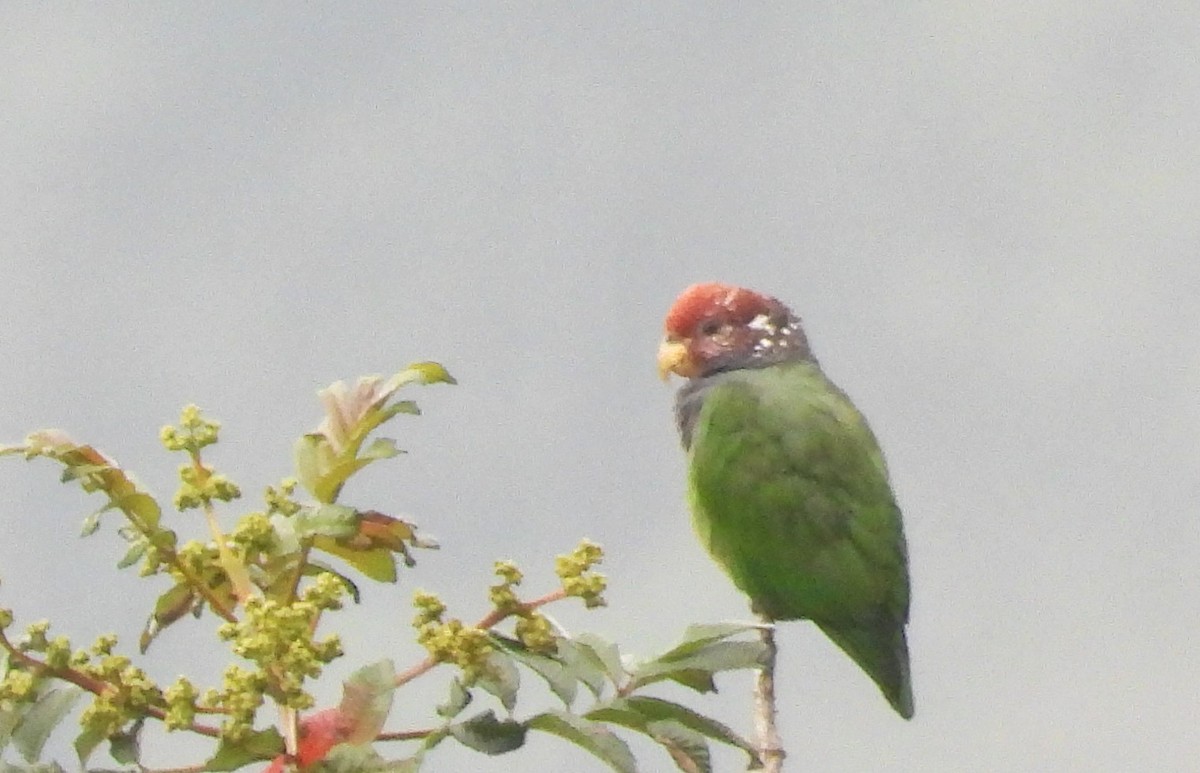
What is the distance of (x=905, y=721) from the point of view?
249 cm

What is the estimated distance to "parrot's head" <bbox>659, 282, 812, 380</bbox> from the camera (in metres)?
2.95

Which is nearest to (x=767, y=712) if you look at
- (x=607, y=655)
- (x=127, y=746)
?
(x=607, y=655)

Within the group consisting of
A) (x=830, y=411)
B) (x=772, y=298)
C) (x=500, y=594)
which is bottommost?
(x=500, y=594)

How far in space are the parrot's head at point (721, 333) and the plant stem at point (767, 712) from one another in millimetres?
1244

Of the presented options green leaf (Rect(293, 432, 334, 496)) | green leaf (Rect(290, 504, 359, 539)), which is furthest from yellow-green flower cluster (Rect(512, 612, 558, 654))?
green leaf (Rect(293, 432, 334, 496))

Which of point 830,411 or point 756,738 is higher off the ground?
point 830,411

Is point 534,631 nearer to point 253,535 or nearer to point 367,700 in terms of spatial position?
point 367,700

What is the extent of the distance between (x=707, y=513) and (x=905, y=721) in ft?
1.78

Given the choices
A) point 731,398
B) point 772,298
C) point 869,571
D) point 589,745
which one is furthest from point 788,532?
point 589,745

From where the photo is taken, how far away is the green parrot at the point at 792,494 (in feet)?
8.05

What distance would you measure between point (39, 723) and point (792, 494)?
4.72 feet

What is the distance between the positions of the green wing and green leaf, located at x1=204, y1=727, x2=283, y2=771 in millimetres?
1315

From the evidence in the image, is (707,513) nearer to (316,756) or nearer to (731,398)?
(731,398)

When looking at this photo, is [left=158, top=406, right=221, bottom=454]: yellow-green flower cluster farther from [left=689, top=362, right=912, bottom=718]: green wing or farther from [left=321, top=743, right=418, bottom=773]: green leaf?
[left=689, top=362, right=912, bottom=718]: green wing
